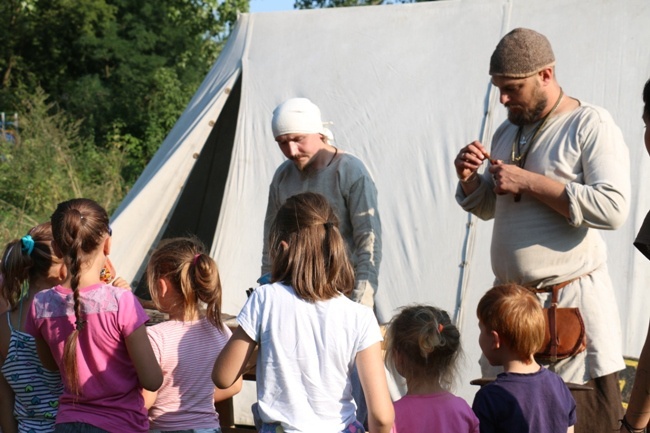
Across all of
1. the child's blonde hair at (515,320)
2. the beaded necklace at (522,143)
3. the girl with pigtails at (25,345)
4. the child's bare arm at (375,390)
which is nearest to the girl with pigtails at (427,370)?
the child's blonde hair at (515,320)

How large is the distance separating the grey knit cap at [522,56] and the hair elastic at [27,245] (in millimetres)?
1737

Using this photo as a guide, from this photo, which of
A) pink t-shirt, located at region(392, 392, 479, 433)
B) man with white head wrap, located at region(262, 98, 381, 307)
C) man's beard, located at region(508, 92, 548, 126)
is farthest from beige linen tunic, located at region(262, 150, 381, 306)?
pink t-shirt, located at region(392, 392, 479, 433)

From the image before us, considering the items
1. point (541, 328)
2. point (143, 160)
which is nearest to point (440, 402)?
point (541, 328)

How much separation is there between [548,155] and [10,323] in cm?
200

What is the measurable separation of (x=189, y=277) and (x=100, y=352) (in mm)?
406

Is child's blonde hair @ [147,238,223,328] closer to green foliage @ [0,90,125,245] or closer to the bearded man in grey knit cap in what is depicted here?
the bearded man in grey knit cap

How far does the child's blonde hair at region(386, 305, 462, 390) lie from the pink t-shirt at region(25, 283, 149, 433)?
2.68 ft

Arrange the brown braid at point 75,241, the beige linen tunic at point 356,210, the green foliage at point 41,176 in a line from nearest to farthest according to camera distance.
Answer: the brown braid at point 75,241 < the beige linen tunic at point 356,210 < the green foliage at point 41,176

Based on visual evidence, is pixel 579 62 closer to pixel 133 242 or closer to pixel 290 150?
pixel 290 150

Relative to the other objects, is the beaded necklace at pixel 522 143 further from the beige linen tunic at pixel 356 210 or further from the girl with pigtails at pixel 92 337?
the girl with pigtails at pixel 92 337

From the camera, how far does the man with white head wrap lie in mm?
3951

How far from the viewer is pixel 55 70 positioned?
20172mm

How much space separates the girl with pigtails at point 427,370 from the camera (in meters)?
2.90

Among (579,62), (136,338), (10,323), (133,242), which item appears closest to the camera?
(136,338)
